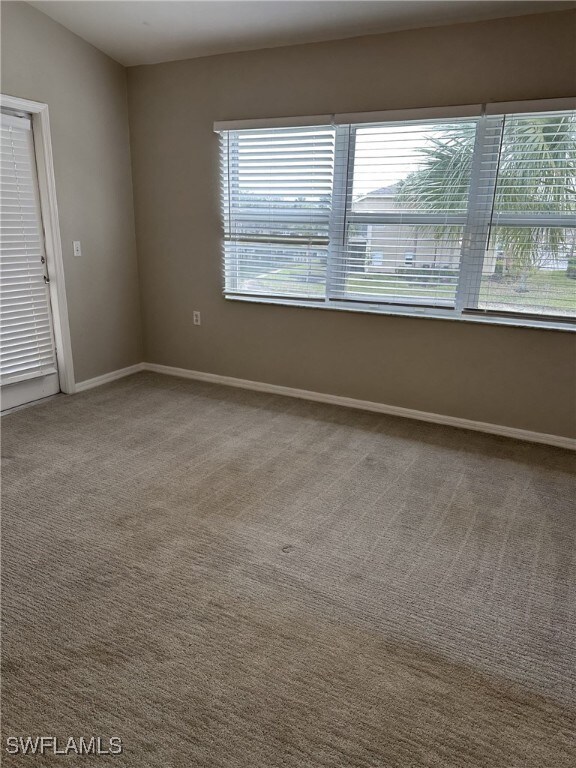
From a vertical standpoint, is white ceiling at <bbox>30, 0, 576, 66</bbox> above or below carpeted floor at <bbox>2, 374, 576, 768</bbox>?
above

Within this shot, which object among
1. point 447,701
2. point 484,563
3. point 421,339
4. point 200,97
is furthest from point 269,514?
point 200,97

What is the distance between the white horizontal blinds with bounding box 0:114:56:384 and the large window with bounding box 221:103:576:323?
1383mm

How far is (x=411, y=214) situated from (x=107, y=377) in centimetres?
280

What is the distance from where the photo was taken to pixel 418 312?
137 inches

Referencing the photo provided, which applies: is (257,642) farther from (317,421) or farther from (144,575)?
(317,421)

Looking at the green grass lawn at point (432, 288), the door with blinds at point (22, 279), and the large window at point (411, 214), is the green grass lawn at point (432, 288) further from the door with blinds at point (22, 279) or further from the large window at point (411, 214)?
the door with blinds at point (22, 279)

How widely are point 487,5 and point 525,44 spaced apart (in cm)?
30

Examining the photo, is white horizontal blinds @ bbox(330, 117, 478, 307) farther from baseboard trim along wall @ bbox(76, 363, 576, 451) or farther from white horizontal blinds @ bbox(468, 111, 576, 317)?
baseboard trim along wall @ bbox(76, 363, 576, 451)

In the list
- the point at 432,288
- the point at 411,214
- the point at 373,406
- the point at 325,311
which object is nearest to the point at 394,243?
the point at 411,214

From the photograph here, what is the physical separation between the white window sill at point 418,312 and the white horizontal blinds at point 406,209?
0.05 meters

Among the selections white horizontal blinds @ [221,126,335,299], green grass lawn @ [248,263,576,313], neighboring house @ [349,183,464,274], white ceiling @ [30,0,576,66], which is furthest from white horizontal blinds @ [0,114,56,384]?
neighboring house @ [349,183,464,274]

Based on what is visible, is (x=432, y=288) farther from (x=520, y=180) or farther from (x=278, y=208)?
(x=278, y=208)

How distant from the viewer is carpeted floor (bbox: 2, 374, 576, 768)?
1415 millimetres

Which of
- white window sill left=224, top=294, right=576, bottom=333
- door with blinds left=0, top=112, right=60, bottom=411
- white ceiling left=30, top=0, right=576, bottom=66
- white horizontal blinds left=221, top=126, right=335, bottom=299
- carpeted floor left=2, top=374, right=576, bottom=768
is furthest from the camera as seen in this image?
white horizontal blinds left=221, top=126, right=335, bottom=299
